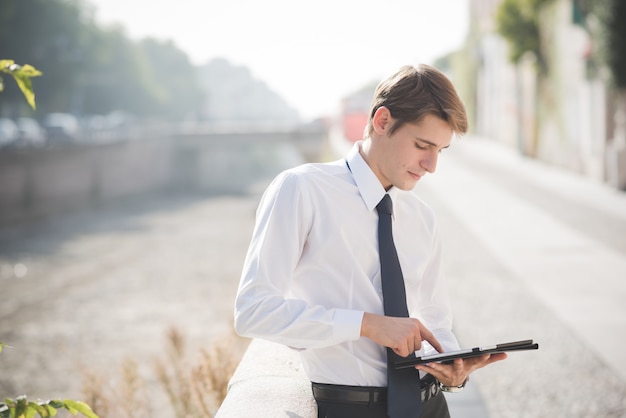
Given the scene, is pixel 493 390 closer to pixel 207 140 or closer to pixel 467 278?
pixel 467 278

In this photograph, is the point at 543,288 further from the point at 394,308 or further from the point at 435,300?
the point at 394,308

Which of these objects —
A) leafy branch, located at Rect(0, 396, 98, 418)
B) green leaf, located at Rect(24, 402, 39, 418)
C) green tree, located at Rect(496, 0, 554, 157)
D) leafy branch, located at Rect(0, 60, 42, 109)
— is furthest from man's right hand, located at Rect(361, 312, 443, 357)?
green tree, located at Rect(496, 0, 554, 157)

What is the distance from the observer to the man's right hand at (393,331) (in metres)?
1.85

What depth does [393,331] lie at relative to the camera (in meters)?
1.86

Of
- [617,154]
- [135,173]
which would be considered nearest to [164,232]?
[135,173]

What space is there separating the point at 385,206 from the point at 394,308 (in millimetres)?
292

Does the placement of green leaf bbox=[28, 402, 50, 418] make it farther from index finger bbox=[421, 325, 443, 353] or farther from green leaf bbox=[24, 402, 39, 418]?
index finger bbox=[421, 325, 443, 353]

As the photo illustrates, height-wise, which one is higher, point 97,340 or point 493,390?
point 493,390

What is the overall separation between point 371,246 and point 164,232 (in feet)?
114

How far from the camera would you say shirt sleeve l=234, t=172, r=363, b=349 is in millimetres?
1828

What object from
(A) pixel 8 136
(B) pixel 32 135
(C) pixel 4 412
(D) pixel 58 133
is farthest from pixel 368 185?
(D) pixel 58 133

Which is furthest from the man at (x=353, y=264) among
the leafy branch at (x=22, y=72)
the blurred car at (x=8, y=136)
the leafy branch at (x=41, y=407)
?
the blurred car at (x=8, y=136)

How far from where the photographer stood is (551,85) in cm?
2389

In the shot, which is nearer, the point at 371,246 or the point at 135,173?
the point at 371,246
